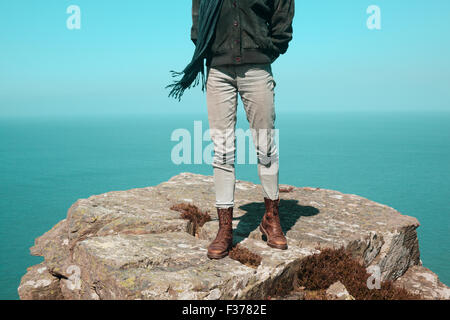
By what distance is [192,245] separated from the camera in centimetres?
573

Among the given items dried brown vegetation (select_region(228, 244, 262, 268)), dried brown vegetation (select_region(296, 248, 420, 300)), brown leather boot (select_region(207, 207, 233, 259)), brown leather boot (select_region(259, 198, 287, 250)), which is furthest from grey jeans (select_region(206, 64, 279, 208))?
dried brown vegetation (select_region(296, 248, 420, 300))

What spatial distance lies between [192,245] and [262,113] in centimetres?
249

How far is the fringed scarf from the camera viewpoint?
4973mm

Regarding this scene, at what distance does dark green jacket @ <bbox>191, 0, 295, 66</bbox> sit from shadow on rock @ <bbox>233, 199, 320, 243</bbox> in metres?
3.05

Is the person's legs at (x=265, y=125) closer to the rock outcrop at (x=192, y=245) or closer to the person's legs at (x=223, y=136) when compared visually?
the person's legs at (x=223, y=136)

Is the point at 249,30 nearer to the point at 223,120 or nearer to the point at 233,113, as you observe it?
the point at 233,113

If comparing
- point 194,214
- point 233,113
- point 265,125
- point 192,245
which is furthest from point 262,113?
point 194,214

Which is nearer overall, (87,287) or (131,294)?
(131,294)

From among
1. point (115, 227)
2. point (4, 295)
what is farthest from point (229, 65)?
point (4, 295)

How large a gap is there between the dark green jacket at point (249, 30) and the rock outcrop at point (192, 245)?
3.00 meters

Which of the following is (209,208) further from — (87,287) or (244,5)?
(244,5)

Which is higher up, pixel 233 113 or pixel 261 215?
pixel 233 113

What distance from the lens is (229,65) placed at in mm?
5062
